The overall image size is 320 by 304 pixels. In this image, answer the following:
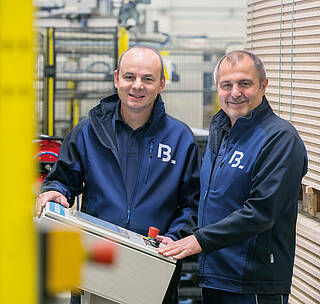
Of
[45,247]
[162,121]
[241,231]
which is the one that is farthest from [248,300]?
[45,247]

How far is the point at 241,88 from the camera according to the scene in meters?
2.64

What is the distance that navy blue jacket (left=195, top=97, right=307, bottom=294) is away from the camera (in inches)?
95.7

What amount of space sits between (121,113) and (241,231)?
98cm

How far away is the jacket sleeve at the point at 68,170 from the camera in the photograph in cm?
301

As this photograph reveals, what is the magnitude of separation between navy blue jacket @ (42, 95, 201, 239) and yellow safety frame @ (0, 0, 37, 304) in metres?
2.17

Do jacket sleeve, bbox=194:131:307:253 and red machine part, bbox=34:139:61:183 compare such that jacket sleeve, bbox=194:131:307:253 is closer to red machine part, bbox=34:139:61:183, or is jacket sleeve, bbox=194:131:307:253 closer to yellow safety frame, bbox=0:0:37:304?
yellow safety frame, bbox=0:0:37:304

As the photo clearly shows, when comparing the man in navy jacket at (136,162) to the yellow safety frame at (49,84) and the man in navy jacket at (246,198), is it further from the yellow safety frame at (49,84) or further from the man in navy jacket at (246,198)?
the yellow safety frame at (49,84)

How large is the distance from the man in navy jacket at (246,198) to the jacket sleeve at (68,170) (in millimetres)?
683

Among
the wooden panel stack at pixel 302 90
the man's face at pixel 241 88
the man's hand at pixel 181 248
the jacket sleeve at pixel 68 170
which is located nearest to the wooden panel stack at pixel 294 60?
the wooden panel stack at pixel 302 90

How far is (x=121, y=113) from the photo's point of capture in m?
3.06

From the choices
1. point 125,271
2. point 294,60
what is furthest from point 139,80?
point 294,60

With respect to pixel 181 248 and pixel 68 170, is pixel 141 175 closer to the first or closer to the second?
Answer: pixel 68 170

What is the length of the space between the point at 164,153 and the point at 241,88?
54 centimetres

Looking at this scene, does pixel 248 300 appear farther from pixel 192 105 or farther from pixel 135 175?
pixel 192 105
